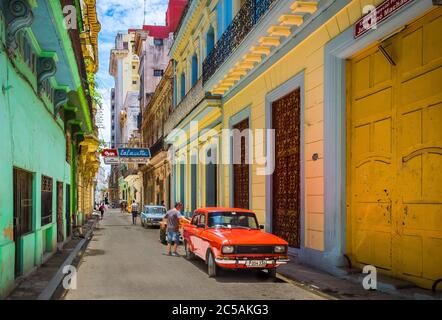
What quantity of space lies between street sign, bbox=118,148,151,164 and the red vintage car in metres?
24.0

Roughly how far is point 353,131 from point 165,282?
4.86 metres

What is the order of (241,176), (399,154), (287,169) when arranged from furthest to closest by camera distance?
(241,176), (287,169), (399,154)

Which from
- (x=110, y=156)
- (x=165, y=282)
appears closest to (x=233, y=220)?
(x=165, y=282)

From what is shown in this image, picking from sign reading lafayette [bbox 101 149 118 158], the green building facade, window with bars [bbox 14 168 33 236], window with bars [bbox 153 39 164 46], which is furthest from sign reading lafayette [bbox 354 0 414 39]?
window with bars [bbox 153 39 164 46]

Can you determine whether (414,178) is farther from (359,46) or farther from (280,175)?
(280,175)

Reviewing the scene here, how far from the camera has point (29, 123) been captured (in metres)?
10.3

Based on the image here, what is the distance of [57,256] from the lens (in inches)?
550

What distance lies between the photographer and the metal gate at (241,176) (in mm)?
17344

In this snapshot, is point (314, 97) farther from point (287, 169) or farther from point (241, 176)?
point (241, 176)

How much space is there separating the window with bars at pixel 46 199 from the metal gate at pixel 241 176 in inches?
249

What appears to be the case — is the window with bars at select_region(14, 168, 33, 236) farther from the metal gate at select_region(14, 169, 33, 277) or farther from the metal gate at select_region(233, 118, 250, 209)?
the metal gate at select_region(233, 118, 250, 209)

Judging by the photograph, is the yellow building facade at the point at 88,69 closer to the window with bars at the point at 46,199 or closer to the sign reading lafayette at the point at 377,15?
the window with bars at the point at 46,199
